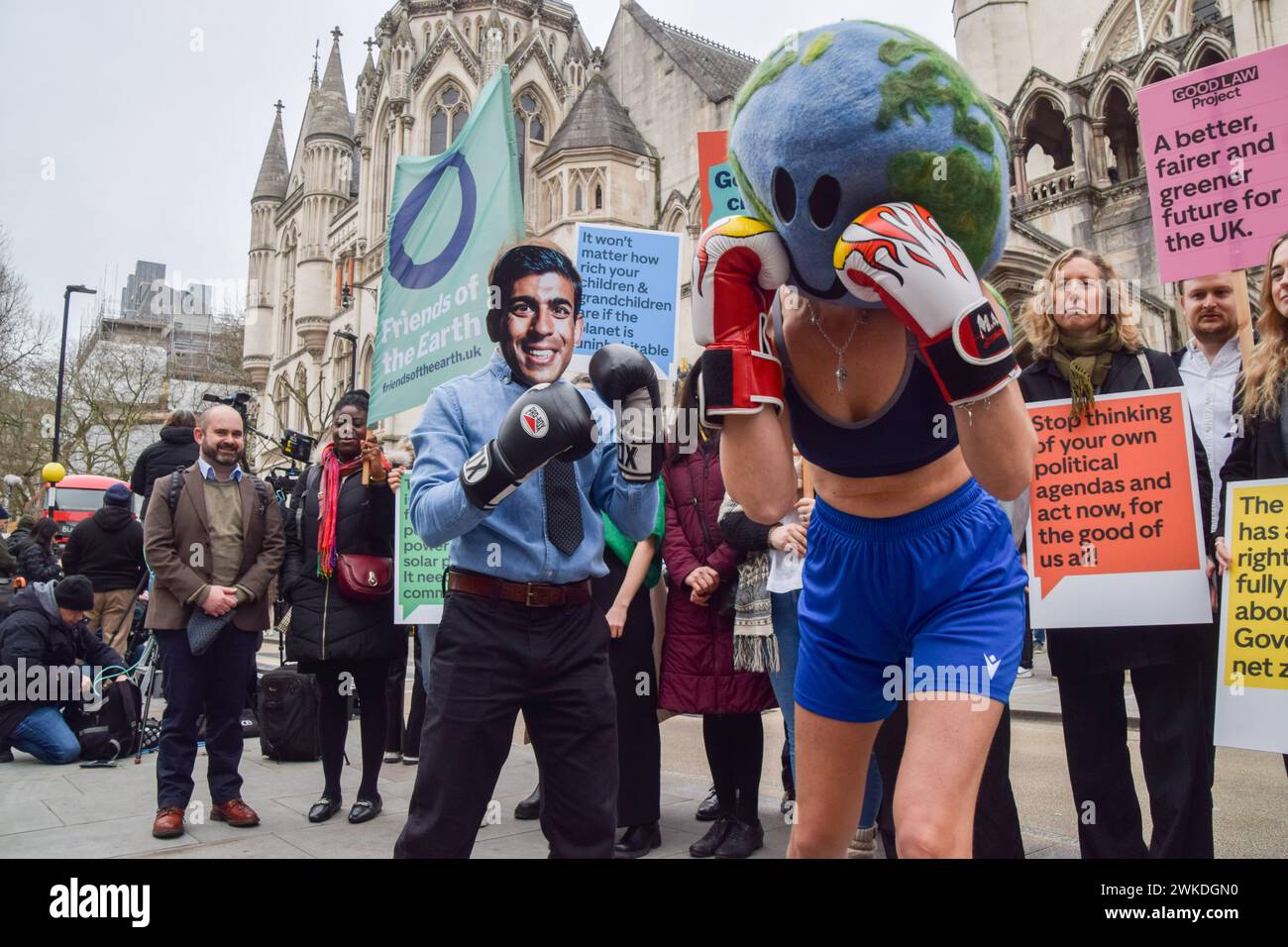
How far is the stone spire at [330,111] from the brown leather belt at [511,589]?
52.5m

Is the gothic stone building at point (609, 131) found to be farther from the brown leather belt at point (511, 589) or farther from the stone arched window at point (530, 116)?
the brown leather belt at point (511, 589)

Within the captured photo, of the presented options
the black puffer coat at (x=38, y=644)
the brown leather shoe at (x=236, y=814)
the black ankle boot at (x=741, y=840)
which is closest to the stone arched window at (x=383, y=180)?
A: the black puffer coat at (x=38, y=644)

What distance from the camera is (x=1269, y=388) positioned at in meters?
3.63

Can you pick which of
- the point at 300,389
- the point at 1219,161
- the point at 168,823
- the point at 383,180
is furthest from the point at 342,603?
the point at 300,389

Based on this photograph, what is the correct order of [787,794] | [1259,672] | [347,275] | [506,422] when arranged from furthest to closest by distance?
[347,275]
[787,794]
[1259,672]
[506,422]

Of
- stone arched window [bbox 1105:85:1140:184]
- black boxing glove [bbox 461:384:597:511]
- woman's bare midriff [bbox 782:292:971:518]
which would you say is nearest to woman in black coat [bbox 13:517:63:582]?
black boxing glove [bbox 461:384:597:511]

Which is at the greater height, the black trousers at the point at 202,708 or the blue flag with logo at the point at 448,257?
the blue flag with logo at the point at 448,257

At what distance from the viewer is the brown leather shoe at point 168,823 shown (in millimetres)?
4934

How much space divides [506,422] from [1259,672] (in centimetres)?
297

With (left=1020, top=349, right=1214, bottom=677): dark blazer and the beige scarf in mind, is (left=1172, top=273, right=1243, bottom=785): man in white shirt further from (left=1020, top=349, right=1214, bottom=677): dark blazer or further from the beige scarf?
the beige scarf

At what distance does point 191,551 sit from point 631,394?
3869mm
